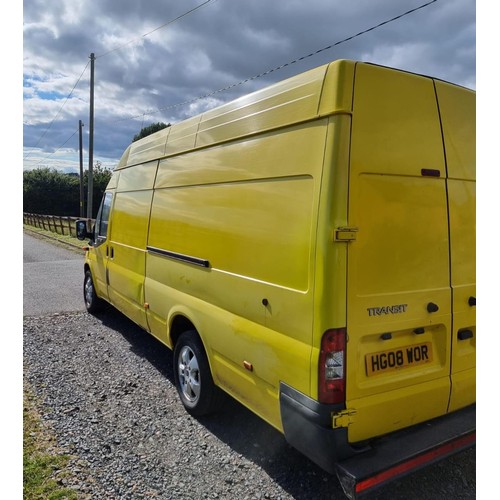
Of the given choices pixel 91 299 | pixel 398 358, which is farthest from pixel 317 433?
pixel 91 299

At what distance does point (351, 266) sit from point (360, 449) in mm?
1086

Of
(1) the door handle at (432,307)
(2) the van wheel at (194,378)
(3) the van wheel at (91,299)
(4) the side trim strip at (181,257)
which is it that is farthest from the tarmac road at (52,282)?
(1) the door handle at (432,307)

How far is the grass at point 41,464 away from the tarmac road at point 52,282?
4.07 metres

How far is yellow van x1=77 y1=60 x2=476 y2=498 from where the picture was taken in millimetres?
2357

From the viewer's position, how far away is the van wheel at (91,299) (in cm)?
705

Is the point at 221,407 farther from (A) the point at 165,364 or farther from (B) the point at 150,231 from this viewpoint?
(B) the point at 150,231

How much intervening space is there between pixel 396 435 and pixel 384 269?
1.05 meters

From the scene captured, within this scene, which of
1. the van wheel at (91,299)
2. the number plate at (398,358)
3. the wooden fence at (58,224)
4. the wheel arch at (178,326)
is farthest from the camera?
the wooden fence at (58,224)

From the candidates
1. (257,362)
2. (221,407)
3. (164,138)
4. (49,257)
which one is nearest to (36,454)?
(221,407)

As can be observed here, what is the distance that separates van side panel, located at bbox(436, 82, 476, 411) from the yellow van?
12 millimetres

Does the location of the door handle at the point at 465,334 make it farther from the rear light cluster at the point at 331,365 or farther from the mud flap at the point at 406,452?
the rear light cluster at the point at 331,365

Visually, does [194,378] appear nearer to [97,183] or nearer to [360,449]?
[360,449]

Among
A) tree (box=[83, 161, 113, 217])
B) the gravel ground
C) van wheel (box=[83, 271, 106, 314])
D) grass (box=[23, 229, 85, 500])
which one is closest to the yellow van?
the gravel ground

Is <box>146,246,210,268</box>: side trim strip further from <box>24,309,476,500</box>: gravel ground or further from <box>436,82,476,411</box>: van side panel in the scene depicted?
<box>436,82,476,411</box>: van side panel
